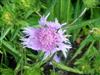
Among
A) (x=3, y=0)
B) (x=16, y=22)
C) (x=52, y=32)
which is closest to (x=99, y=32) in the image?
(x=52, y=32)

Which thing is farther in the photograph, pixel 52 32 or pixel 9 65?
pixel 9 65

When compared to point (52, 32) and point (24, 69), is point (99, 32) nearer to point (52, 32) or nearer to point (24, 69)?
point (52, 32)
